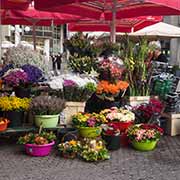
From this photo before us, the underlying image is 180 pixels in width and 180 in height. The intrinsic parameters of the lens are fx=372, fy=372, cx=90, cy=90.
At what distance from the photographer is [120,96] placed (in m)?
7.61

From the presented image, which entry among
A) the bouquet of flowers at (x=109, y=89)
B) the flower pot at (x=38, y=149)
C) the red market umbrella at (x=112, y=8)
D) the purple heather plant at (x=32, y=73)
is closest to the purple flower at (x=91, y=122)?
the flower pot at (x=38, y=149)

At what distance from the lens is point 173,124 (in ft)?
24.0

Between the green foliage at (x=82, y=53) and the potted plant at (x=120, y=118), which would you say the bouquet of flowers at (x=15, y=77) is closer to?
the green foliage at (x=82, y=53)

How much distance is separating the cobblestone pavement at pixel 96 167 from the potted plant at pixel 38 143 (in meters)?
0.10

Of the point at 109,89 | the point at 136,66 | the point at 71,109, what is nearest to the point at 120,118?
the point at 109,89

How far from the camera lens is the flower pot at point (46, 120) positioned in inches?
241

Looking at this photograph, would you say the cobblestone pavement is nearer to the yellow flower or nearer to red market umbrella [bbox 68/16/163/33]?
the yellow flower

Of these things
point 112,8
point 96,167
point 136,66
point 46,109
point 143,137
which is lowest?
point 96,167

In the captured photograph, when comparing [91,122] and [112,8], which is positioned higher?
[112,8]

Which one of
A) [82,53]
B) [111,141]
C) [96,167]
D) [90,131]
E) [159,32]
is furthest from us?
[159,32]

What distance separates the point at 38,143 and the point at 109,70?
88.5 inches

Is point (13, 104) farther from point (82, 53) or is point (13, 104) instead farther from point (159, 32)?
point (159, 32)

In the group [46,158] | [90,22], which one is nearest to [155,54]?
[46,158]

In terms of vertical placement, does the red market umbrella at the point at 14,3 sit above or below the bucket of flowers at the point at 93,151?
above
